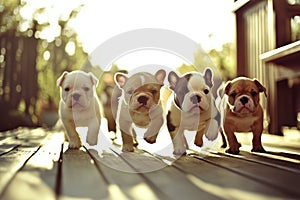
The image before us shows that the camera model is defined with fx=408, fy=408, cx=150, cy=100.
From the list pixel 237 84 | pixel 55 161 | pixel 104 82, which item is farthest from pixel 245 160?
pixel 104 82

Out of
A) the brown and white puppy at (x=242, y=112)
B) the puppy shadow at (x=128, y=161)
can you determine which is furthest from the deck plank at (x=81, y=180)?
the brown and white puppy at (x=242, y=112)

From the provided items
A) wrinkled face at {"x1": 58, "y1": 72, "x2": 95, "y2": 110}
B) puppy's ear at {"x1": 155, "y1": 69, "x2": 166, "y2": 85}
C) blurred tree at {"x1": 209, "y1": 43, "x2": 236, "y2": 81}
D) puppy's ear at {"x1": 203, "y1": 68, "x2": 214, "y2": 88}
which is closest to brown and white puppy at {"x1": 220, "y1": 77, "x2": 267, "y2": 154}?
puppy's ear at {"x1": 203, "y1": 68, "x2": 214, "y2": 88}

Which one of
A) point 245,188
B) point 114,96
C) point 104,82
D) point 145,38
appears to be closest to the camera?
point 245,188

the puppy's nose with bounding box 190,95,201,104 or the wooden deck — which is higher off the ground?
the puppy's nose with bounding box 190,95,201,104

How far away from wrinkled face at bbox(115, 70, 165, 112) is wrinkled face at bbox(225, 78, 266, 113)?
56 cm

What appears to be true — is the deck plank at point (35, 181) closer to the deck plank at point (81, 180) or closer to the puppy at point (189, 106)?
the deck plank at point (81, 180)

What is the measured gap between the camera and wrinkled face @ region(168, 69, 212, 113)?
10.1 ft

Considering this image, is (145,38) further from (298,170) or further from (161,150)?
(298,170)

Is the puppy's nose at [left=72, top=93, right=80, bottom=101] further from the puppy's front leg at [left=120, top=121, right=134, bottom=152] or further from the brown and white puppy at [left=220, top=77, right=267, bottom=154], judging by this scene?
the brown and white puppy at [left=220, top=77, right=267, bottom=154]

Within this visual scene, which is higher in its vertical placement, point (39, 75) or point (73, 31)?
point (73, 31)

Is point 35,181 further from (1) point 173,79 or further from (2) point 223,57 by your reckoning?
(2) point 223,57

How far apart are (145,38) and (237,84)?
2254 millimetres

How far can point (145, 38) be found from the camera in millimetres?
5211

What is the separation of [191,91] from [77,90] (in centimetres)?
100
